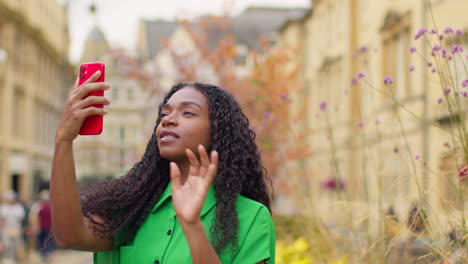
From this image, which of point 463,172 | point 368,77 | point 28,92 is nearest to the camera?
point 463,172

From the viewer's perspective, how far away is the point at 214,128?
106 inches

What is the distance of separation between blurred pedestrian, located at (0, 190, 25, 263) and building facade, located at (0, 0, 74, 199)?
9494mm

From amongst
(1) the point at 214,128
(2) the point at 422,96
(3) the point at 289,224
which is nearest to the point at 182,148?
(1) the point at 214,128

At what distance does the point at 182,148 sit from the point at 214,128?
172 millimetres

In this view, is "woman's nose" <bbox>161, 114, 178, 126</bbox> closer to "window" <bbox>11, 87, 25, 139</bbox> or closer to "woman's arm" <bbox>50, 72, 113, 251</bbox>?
"woman's arm" <bbox>50, 72, 113, 251</bbox>

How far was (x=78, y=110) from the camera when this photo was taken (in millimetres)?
2385

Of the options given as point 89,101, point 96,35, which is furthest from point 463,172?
point 96,35

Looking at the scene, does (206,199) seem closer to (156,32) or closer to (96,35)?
(156,32)

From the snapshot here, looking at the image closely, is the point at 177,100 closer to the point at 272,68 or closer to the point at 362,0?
the point at 272,68

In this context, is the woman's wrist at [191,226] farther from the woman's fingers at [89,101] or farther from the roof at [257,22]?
the roof at [257,22]

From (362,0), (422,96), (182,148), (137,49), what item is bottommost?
(182,148)

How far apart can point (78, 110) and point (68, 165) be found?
179 millimetres

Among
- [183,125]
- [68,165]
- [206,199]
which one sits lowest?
[206,199]

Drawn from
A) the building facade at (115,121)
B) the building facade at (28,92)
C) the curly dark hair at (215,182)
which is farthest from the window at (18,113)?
the building facade at (115,121)
